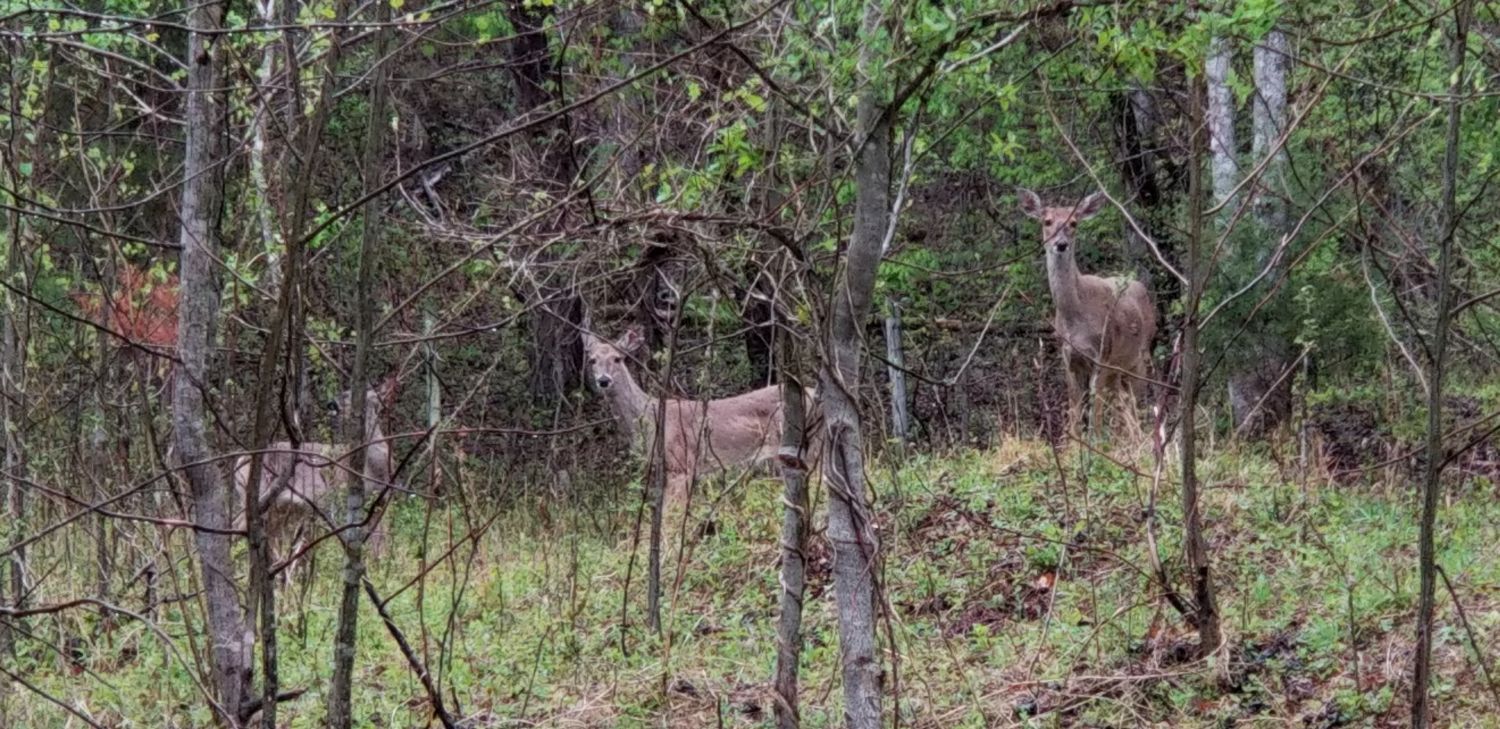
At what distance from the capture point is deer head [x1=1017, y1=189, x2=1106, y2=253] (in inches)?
460

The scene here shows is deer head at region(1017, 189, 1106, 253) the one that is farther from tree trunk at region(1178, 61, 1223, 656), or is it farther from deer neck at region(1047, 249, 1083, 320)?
tree trunk at region(1178, 61, 1223, 656)

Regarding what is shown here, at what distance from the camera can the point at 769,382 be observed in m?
8.09

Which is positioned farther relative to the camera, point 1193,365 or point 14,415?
point 14,415

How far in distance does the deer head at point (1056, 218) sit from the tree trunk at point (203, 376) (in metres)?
8.41

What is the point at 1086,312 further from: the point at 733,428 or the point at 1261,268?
the point at 733,428

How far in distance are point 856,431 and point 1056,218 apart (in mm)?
8269

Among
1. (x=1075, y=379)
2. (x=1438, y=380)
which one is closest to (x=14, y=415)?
(x=1438, y=380)

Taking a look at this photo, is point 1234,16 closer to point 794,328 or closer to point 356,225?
point 794,328

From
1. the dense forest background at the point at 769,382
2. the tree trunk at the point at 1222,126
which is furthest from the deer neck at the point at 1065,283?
the tree trunk at the point at 1222,126

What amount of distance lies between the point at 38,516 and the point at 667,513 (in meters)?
4.15

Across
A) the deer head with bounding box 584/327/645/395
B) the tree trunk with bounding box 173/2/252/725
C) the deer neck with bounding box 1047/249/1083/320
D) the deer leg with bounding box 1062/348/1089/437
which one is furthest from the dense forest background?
the deer neck with bounding box 1047/249/1083/320

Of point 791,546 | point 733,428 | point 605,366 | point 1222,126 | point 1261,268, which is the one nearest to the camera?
point 791,546

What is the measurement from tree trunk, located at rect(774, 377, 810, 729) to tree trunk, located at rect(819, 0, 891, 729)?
0.48 feet

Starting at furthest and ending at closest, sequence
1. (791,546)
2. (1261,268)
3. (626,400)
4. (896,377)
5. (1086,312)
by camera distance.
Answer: (626,400)
(896,377)
(1086,312)
(1261,268)
(791,546)
